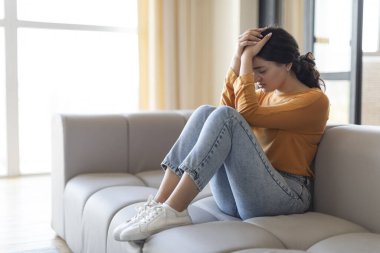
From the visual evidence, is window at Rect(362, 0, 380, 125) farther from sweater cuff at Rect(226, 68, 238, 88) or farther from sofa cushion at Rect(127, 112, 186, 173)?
sweater cuff at Rect(226, 68, 238, 88)

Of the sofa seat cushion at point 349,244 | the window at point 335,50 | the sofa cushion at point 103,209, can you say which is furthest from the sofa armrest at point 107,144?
the window at point 335,50

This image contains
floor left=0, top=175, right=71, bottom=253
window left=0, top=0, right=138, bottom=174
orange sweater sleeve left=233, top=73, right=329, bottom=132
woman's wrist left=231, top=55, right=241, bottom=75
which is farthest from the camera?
window left=0, top=0, right=138, bottom=174

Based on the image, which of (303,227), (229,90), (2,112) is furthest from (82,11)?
(303,227)

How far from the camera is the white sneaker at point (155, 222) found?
1.42 m

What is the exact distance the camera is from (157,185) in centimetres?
217

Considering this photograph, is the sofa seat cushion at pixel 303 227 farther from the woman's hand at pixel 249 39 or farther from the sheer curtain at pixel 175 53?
the sheer curtain at pixel 175 53

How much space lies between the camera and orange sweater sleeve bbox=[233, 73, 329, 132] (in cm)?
161

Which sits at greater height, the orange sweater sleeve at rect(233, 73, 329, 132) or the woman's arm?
the woman's arm

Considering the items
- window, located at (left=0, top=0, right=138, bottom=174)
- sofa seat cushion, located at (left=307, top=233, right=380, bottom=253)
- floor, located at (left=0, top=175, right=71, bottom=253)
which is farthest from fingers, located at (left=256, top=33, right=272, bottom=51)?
window, located at (left=0, top=0, right=138, bottom=174)

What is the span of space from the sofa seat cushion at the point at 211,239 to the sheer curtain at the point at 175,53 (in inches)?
121

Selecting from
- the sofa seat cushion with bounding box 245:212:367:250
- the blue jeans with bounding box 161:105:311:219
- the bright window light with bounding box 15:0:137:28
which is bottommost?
the sofa seat cushion with bounding box 245:212:367:250

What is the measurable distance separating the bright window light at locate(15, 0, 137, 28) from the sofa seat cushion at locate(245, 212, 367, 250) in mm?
3406

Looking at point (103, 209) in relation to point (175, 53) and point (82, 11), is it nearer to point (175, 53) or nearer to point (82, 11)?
point (175, 53)

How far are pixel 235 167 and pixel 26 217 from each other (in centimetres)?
177
